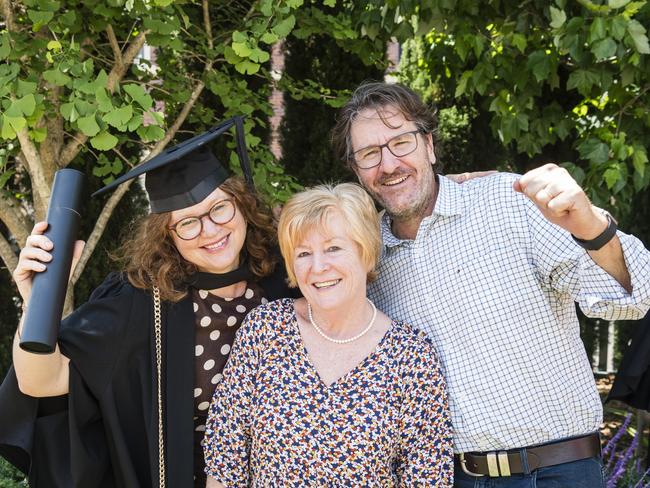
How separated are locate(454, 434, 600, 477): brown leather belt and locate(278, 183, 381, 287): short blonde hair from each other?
2.45 ft

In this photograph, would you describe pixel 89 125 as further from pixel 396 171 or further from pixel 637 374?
pixel 637 374

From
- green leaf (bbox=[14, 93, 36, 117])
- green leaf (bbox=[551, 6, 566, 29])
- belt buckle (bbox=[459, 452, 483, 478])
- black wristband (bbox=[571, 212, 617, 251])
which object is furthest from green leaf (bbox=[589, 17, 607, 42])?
green leaf (bbox=[14, 93, 36, 117])

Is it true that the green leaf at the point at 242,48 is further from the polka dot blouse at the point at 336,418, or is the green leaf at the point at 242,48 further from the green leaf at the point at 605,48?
the green leaf at the point at 605,48

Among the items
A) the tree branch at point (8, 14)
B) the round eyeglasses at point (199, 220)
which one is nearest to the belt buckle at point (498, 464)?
→ the round eyeglasses at point (199, 220)

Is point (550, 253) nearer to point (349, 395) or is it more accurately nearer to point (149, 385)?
point (349, 395)

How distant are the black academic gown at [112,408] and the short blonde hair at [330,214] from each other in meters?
0.49

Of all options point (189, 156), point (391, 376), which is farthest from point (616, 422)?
point (189, 156)

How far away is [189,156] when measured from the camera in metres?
2.68

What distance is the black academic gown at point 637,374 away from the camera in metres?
3.61

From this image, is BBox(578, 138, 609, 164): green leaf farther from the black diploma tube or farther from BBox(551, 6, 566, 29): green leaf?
the black diploma tube

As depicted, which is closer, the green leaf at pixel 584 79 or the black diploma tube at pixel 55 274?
the black diploma tube at pixel 55 274

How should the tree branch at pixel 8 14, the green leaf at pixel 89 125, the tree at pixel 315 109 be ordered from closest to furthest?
the green leaf at pixel 89 125 < the tree branch at pixel 8 14 < the tree at pixel 315 109

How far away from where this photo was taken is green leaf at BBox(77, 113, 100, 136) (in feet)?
9.25

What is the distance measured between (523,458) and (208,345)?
1170mm
